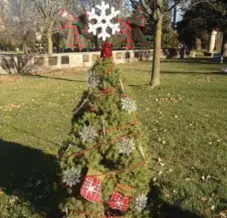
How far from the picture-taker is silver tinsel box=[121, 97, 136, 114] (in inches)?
135

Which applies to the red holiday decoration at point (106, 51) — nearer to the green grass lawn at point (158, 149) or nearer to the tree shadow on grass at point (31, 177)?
the green grass lawn at point (158, 149)

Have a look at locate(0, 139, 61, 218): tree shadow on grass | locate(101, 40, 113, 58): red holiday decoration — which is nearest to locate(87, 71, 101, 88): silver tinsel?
locate(101, 40, 113, 58): red holiday decoration

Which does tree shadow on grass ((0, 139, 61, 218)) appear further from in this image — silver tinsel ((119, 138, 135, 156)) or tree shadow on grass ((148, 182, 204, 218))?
tree shadow on grass ((148, 182, 204, 218))

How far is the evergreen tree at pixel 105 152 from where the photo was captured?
3375 mm

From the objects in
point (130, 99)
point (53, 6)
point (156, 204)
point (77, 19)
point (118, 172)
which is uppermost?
point (53, 6)

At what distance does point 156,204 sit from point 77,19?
233cm

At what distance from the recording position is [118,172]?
134 inches

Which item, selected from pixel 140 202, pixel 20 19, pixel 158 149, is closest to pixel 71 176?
pixel 140 202

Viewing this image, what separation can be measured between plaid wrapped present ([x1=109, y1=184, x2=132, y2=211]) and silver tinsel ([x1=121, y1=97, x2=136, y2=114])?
75cm

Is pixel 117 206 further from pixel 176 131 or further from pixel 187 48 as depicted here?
Answer: pixel 187 48

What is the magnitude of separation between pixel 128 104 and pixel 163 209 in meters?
1.78

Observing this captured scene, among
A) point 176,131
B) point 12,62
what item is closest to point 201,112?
point 176,131

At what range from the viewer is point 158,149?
667 centimetres

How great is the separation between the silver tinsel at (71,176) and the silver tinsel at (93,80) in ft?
2.84
